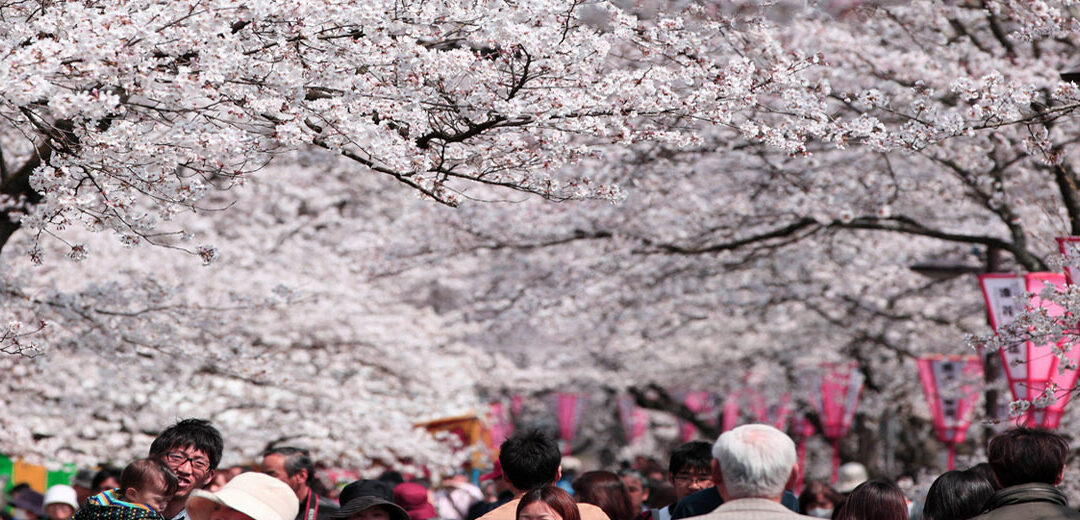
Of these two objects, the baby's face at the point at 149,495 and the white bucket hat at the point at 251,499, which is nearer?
the white bucket hat at the point at 251,499

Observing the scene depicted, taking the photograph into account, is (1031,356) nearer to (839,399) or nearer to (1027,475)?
(1027,475)

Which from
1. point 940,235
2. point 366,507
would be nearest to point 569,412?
point 940,235

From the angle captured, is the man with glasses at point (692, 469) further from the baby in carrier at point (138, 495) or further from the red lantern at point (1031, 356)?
the red lantern at point (1031, 356)

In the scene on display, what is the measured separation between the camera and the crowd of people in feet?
10.7

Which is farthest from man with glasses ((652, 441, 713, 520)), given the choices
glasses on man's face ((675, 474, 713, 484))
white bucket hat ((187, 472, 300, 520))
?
white bucket hat ((187, 472, 300, 520))

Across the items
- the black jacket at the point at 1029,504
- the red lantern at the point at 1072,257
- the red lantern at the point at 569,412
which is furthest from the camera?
the red lantern at the point at 569,412

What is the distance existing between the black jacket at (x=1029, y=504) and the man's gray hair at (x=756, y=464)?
966 millimetres

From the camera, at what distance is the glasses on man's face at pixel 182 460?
4.83 meters

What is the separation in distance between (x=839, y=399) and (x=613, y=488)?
41.0 feet

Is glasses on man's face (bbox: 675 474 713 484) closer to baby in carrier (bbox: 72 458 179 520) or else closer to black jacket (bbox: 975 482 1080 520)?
black jacket (bbox: 975 482 1080 520)

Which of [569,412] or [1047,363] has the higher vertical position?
[1047,363]

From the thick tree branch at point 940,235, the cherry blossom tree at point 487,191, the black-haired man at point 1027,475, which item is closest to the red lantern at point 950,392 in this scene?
the cherry blossom tree at point 487,191

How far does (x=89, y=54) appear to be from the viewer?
13.3ft

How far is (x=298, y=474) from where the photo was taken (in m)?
5.98
